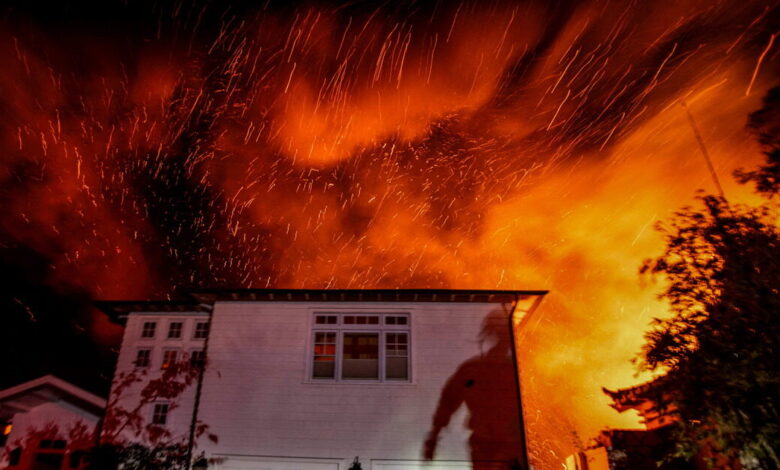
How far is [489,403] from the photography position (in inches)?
456

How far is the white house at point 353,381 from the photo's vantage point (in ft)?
37.1

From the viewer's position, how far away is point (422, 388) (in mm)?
11820

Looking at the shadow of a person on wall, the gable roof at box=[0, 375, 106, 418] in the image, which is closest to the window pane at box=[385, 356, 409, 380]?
the shadow of a person on wall

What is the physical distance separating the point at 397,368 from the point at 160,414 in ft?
23.4

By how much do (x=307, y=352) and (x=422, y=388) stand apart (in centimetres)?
335

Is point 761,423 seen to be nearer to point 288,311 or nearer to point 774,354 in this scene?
point 774,354

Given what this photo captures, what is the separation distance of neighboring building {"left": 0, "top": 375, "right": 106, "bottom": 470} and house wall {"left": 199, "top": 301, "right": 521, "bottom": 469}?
5.43m

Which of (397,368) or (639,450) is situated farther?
(397,368)

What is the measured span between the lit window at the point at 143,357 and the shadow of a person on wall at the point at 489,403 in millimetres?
9046

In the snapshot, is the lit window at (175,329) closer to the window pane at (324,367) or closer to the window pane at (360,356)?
the window pane at (324,367)

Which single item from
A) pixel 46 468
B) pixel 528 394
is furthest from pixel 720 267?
pixel 528 394

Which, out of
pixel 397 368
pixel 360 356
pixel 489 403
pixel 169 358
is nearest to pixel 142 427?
pixel 169 358

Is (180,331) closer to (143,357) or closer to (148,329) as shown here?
(148,329)

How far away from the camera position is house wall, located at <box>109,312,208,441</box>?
1280cm
